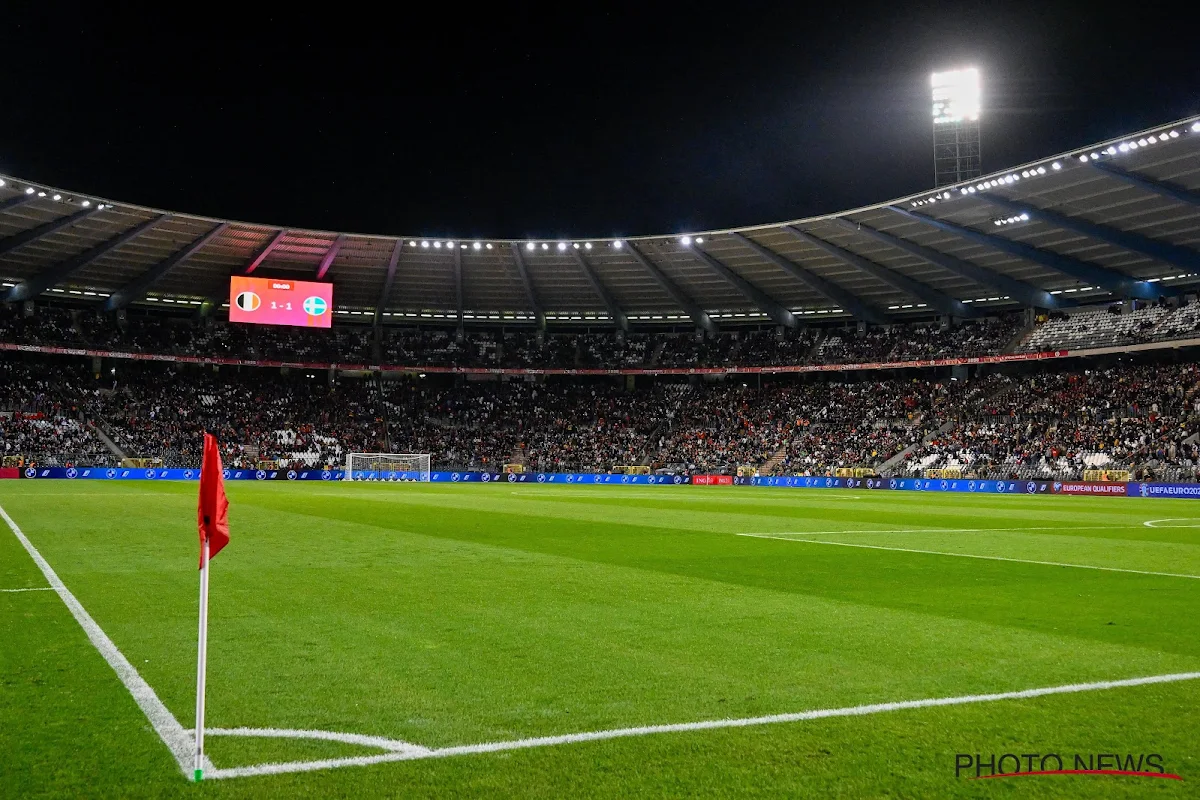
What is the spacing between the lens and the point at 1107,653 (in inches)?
294

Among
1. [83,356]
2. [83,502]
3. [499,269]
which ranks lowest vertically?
[83,502]

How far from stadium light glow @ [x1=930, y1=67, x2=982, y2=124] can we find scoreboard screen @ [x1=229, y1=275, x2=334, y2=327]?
39.2m

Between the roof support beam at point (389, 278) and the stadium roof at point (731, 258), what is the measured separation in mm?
187

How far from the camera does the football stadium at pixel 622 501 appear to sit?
512 centimetres

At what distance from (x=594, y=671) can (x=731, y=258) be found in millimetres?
56763

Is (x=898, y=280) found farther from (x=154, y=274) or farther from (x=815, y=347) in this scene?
(x=154, y=274)

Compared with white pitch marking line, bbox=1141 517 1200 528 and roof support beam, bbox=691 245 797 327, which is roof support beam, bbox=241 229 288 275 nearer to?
roof support beam, bbox=691 245 797 327

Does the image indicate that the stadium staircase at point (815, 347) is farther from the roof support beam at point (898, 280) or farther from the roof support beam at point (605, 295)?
the roof support beam at point (605, 295)

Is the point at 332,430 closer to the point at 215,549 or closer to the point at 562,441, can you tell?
the point at 562,441

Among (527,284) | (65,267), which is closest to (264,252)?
(65,267)

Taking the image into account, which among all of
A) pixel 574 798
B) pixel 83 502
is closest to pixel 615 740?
pixel 574 798

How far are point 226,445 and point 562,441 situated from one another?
2416cm

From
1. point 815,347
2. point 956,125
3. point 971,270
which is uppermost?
point 956,125

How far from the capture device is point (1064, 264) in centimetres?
5212
